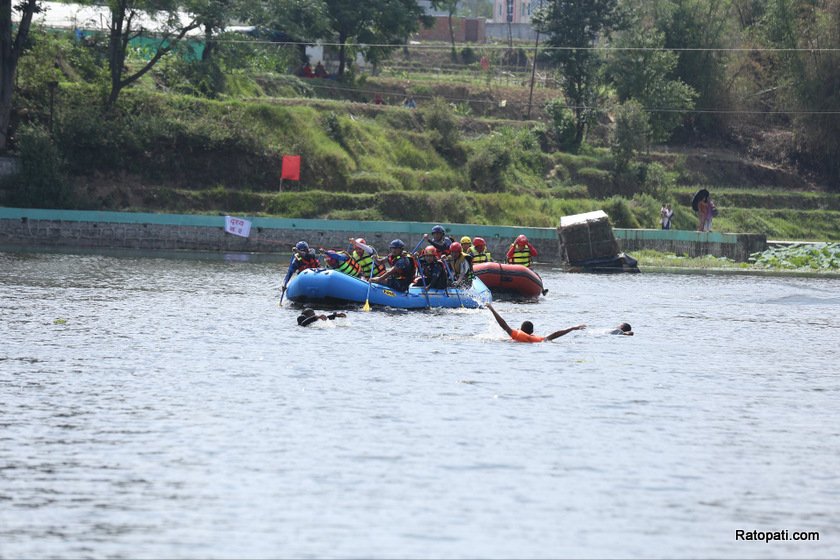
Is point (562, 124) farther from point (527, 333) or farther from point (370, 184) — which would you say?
point (527, 333)

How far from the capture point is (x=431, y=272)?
31797mm

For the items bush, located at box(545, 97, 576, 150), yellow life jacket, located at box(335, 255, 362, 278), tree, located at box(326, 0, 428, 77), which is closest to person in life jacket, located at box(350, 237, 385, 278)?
yellow life jacket, located at box(335, 255, 362, 278)

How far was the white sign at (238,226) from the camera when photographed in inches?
2026

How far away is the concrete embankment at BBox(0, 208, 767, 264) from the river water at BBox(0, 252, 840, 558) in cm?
1854

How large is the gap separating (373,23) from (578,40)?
40.5 ft

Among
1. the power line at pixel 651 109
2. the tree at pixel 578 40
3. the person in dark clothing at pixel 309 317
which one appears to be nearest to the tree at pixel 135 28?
the power line at pixel 651 109

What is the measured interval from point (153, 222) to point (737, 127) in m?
46.7

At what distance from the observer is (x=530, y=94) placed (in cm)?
8269

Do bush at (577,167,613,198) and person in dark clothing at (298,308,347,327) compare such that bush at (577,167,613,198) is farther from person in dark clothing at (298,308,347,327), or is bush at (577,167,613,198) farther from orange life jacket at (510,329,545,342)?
orange life jacket at (510,329,545,342)

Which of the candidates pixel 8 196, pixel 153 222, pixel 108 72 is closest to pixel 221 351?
pixel 153 222

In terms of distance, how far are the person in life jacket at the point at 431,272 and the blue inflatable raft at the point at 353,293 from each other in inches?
6.5

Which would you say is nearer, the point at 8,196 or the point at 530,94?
the point at 8,196

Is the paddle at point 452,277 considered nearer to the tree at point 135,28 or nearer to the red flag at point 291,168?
the red flag at point 291,168

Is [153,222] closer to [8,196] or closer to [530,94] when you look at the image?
[8,196]
